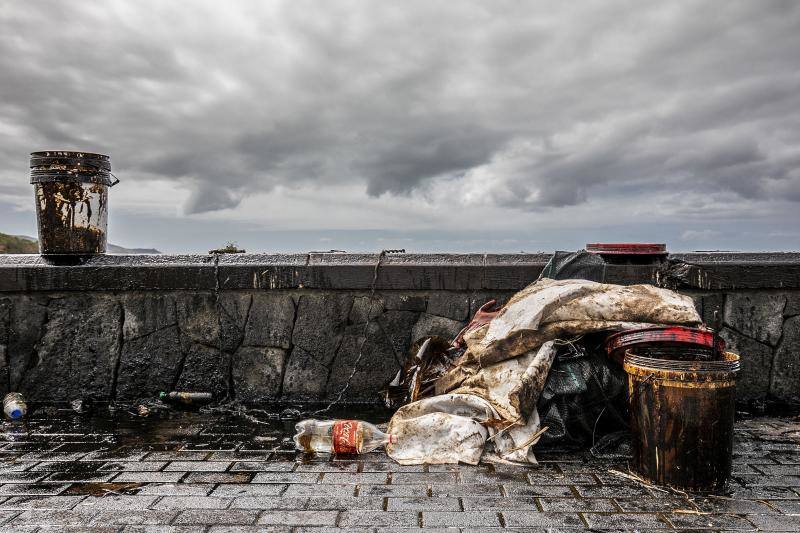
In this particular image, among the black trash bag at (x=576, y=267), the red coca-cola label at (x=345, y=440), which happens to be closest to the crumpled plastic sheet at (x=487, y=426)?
the red coca-cola label at (x=345, y=440)

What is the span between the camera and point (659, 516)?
320 centimetres

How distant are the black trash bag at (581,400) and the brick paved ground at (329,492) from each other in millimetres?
177

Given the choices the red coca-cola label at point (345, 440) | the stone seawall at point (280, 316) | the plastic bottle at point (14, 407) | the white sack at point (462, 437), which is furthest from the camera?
the stone seawall at point (280, 316)

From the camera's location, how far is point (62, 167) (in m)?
5.64

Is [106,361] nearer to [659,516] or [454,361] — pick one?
[454,361]

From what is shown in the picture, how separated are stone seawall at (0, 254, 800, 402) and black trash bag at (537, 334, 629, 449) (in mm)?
1162

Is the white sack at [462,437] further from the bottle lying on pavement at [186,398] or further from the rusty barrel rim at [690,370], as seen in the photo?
the bottle lying on pavement at [186,398]

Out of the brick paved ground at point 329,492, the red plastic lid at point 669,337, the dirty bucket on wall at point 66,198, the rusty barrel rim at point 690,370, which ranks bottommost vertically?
the brick paved ground at point 329,492

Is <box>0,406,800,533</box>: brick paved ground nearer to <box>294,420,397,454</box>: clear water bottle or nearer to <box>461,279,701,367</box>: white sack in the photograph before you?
<box>294,420,397,454</box>: clear water bottle

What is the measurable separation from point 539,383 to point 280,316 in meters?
2.39

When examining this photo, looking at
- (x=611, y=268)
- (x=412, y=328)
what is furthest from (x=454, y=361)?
(x=611, y=268)

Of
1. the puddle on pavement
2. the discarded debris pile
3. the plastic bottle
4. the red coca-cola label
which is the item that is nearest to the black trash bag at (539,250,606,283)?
the discarded debris pile

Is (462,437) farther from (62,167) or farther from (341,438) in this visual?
(62,167)

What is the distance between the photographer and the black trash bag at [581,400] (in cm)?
Answer: 427
